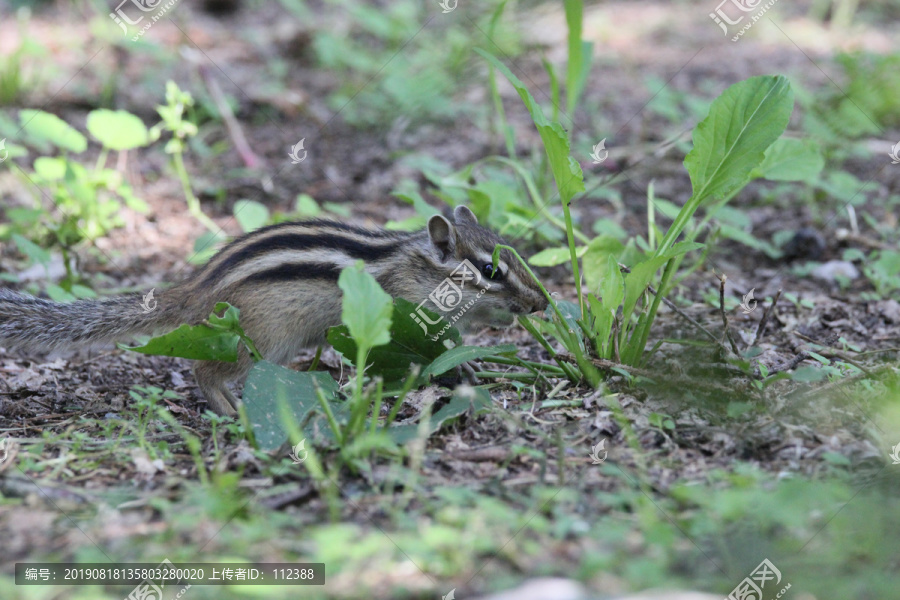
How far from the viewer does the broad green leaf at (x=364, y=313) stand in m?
3.01

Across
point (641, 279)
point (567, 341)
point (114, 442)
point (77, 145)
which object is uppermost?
point (77, 145)

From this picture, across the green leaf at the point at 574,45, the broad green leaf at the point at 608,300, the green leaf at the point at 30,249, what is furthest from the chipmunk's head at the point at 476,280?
the green leaf at the point at 30,249

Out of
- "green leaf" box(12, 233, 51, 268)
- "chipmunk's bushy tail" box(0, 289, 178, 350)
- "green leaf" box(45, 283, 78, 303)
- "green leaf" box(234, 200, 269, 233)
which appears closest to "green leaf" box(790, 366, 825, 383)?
"chipmunk's bushy tail" box(0, 289, 178, 350)

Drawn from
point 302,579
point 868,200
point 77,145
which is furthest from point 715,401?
point 77,145

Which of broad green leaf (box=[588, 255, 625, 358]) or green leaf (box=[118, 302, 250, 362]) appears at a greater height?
broad green leaf (box=[588, 255, 625, 358])

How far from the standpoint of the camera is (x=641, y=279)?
3.55 meters

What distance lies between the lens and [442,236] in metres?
4.52

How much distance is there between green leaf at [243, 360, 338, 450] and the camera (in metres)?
3.26

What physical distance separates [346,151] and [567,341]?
448 centimetres

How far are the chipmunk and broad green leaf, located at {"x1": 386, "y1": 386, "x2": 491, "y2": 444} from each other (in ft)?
3.34

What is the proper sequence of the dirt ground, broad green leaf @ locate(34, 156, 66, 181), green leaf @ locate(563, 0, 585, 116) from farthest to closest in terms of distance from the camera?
broad green leaf @ locate(34, 156, 66, 181) → green leaf @ locate(563, 0, 585, 116) → the dirt ground

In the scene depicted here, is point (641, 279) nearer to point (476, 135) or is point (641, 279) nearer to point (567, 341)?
point (567, 341)

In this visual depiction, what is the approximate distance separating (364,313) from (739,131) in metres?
1.89

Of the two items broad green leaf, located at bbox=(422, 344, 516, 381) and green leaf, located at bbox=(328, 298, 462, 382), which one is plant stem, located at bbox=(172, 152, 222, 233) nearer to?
green leaf, located at bbox=(328, 298, 462, 382)
